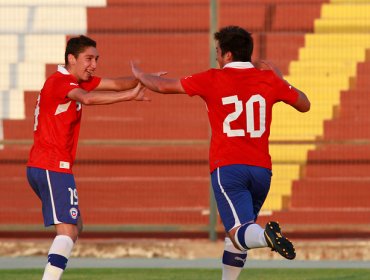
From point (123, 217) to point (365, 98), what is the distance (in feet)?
10.9

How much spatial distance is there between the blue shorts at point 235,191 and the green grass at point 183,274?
9.48ft

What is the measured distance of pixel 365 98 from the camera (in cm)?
1493

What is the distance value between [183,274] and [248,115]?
3.63 m

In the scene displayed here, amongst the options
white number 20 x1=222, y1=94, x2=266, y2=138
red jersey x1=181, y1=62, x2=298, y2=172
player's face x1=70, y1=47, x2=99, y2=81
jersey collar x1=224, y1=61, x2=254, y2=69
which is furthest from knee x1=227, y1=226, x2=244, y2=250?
player's face x1=70, y1=47, x2=99, y2=81

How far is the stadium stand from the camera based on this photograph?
1441 centimetres

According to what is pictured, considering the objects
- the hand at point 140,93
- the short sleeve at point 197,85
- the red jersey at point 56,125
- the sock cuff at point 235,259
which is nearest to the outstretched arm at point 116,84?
the red jersey at point 56,125

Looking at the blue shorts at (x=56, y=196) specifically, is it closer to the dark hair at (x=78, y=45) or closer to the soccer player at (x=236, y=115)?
the dark hair at (x=78, y=45)

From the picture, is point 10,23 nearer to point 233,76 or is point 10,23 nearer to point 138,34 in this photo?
point 138,34

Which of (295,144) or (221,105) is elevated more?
(221,105)

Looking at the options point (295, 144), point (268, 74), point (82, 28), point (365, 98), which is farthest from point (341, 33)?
point (268, 74)

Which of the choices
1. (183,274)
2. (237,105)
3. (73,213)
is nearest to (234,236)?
(237,105)

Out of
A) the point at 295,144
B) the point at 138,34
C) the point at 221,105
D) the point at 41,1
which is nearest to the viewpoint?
the point at 221,105

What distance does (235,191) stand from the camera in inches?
319

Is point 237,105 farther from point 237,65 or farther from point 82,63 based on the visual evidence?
point 82,63
